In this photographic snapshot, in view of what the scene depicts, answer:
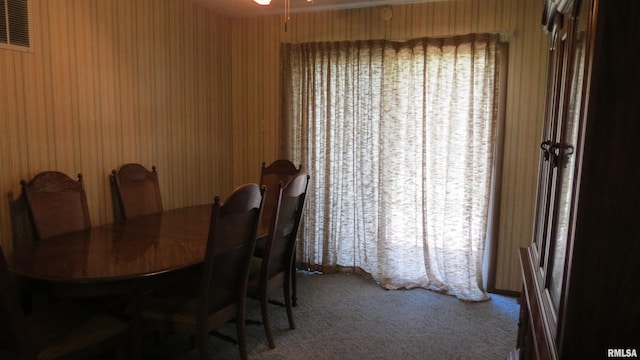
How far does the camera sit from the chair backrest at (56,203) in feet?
7.71

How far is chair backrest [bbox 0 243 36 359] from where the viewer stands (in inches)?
59.6

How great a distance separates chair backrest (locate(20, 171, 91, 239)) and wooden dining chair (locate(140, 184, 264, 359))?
0.74 metres

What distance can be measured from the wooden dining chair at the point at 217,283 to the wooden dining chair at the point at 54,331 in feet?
0.67

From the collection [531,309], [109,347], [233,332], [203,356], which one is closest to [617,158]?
[531,309]

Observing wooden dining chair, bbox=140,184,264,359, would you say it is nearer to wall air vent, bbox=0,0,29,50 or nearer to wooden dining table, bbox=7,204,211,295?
wooden dining table, bbox=7,204,211,295

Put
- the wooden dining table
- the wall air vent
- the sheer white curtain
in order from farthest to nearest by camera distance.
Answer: the sheer white curtain
the wall air vent
the wooden dining table

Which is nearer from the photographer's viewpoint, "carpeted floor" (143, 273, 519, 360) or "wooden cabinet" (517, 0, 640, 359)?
"wooden cabinet" (517, 0, 640, 359)

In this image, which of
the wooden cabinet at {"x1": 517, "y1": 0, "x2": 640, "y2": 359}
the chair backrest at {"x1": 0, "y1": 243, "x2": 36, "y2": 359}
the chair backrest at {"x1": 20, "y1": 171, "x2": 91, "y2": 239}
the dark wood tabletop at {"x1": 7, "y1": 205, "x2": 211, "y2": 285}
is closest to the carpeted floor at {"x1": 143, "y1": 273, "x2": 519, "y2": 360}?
the dark wood tabletop at {"x1": 7, "y1": 205, "x2": 211, "y2": 285}

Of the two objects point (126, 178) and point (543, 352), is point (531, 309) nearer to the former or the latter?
point (543, 352)

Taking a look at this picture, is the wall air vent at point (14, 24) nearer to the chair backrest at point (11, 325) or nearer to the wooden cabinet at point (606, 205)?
the chair backrest at point (11, 325)

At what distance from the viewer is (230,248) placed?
7.00ft

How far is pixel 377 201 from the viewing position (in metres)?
3.84

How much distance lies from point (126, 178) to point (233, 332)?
135cm

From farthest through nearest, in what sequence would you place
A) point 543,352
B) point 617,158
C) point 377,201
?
point 377,201, point 543,352, point 617,158
